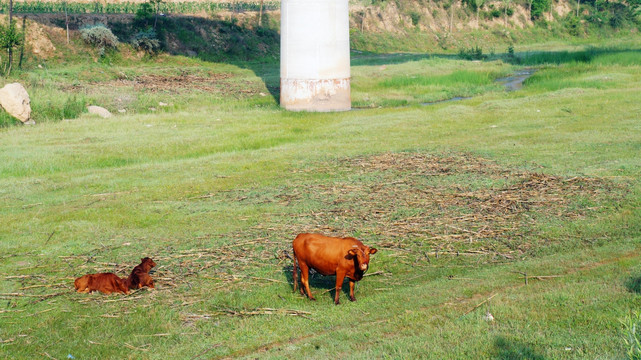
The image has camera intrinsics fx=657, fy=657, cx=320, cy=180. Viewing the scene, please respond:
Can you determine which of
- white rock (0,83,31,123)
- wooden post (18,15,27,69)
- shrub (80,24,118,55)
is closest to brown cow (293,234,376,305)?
white rock (0,83,31,123)

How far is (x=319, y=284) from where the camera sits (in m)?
9.53

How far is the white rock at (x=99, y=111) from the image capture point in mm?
26747

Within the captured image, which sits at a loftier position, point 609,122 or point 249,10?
point 249,10

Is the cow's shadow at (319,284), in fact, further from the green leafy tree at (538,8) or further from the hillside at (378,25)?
the green leafy tree at (538,8)

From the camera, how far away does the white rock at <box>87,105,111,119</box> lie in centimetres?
2675

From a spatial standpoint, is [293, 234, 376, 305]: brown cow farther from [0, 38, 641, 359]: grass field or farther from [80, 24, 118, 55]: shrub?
[80, 24, 118, 55]: shrub

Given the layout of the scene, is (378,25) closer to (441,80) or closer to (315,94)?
(441,80)

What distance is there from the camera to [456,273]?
968 cm

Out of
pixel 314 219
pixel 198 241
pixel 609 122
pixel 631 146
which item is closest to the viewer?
pixel 198 241

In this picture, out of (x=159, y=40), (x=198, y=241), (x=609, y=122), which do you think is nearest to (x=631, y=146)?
(x=609, y=122)

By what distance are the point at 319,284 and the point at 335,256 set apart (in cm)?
135

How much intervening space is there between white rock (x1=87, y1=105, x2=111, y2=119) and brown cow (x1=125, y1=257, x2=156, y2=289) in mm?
18801

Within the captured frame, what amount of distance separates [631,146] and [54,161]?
16.1 m

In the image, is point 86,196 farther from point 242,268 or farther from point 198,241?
point 242,268
